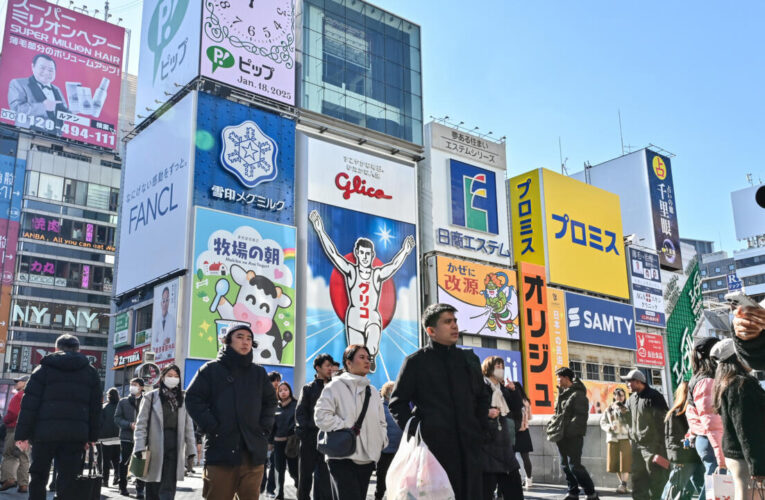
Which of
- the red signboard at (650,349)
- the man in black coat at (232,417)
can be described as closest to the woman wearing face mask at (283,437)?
the man in black coat at (232,417)

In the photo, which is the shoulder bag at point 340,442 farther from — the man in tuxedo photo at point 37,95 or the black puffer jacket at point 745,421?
the man in tuxedo photo at point 37,95

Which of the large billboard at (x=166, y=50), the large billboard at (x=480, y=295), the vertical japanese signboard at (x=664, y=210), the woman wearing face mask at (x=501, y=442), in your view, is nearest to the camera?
the woman wearing face mask at (x=501, y=442)

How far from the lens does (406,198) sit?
32.5 m

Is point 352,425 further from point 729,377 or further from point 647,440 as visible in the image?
point 647,440

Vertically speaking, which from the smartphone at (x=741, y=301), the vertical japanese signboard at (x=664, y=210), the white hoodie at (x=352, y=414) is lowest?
the white hoodie at (x=352, y=414)

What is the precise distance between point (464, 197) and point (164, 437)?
97.4 feet

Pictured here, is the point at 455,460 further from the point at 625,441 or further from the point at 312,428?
the point at 625,441

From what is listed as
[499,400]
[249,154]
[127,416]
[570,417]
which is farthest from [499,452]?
[249,154]

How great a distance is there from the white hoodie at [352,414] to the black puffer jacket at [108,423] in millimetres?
6471

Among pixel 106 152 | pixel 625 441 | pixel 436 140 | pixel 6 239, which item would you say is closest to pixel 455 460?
pixel 625 441

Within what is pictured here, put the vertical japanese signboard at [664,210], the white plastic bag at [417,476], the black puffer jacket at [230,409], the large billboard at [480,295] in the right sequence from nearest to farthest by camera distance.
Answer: the white plastic bag at [417,476], the black puffer jacket at [230,409], the large billboard at [480,295], the vertical japanese signboard at [664,210]

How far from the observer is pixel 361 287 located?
29.6 metres

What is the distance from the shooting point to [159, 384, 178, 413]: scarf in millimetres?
6709

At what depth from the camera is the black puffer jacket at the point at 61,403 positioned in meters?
5.83
